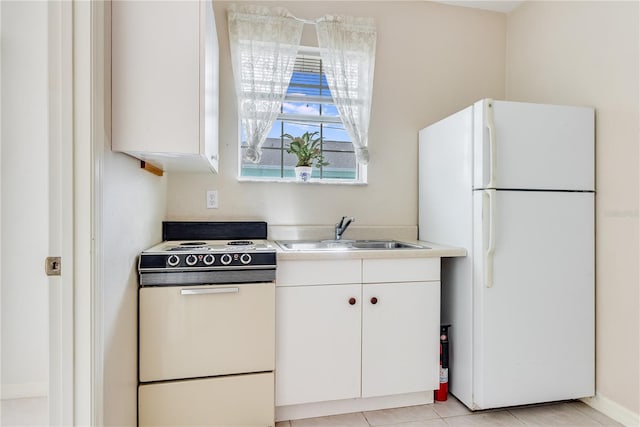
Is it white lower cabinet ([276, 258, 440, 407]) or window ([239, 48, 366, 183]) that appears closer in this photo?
white lower cabinet ([276, 258, 440, 407])

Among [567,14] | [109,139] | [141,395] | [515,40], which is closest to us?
[109,139]

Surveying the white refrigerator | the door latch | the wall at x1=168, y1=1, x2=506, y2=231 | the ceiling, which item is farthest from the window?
the door latch

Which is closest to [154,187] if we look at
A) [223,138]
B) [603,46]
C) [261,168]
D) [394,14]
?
[223,138]

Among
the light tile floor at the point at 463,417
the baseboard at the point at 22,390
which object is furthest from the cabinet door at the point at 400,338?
the baseboard at the point at 22,390

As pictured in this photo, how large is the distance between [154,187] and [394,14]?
6.80 feet

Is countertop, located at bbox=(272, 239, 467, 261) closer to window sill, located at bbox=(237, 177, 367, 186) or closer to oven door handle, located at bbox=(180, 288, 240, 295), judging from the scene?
oven door handle, located at bbox=(180, 288, 240, 295)

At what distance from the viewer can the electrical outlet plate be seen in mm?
2396

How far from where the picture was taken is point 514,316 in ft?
6.39

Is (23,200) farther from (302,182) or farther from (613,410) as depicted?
(613,410)

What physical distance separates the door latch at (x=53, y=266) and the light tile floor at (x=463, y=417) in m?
1.31

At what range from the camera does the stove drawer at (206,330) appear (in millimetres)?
1667

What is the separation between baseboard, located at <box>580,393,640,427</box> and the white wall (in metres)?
3.05

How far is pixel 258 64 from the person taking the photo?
2.40m

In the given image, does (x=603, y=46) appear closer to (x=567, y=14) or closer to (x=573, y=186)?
(x=567, y=14)
